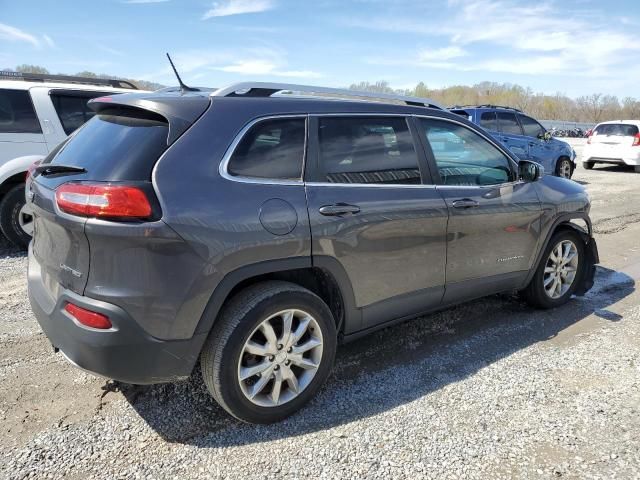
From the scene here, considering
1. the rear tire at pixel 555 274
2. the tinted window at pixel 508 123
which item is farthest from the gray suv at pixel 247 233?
the tinted window at pixel 508 123

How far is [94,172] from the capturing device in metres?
2.48

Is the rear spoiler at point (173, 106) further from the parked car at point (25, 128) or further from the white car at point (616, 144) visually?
the white car at point (616, 144)

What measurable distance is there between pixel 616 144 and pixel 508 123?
21.2 feet

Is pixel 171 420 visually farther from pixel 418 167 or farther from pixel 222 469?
pixel 418 167

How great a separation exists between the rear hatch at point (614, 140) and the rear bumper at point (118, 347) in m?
17.0

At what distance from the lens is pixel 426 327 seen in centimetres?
409

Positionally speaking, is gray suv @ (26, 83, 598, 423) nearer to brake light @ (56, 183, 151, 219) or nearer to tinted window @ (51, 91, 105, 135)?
brake light @ (56, 183, 151, 219)

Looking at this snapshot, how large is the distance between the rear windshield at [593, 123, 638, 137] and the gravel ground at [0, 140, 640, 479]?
47.6ft

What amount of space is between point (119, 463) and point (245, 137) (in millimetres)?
1736

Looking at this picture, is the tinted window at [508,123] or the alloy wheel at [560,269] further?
the tinted window at [508,123]

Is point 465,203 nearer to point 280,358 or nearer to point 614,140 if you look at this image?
point 280,358

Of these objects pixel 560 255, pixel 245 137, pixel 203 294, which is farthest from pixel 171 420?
pixel 560 255

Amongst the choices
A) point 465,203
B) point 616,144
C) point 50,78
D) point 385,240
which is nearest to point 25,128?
point 50,78

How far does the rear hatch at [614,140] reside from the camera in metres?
15.9
